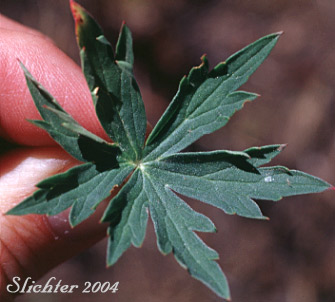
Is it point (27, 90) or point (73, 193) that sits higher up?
point (27, 90)

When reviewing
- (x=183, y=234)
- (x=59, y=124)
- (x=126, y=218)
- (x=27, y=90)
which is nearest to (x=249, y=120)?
(x=27, y=90)

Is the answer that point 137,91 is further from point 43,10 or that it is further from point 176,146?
point 43,10

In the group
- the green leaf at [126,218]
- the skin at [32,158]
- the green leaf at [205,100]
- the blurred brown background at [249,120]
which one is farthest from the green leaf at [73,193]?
the blurred brown background at [249,120]

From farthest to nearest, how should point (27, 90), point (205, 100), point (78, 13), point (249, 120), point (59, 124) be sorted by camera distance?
point (249, 120) < point (27, 90) < point (205, 100) < point (59, 124) < point (78, 13)

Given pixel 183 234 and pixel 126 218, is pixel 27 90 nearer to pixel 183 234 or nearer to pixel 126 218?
pixel 126 218

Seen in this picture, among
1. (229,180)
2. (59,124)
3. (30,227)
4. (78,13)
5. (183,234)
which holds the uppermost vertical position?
(78,13)

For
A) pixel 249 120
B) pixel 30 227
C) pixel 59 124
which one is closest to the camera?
pixel 59 124

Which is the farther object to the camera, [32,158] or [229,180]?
[32,158]

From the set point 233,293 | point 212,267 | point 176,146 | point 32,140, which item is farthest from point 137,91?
point 233,293

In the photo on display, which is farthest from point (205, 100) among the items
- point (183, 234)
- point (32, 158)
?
point (32, 158)

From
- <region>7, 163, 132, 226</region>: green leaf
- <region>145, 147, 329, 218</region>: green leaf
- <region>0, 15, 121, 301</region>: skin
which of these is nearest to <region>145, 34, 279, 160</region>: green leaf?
<region>145, 147, 329, 218</region>: green leaf
